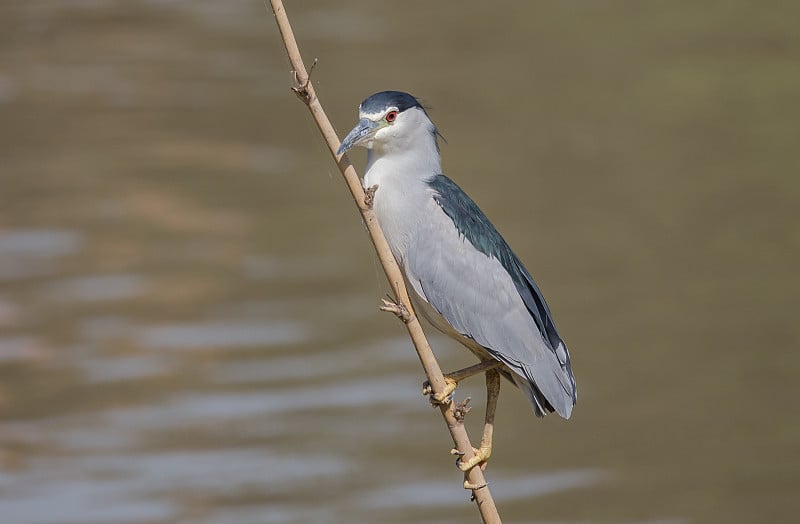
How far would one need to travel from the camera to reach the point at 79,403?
329 inches

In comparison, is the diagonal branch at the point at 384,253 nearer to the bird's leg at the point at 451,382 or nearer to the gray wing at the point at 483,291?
the bird's leg at the point at 451,382

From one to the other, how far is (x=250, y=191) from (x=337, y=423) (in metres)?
3.38

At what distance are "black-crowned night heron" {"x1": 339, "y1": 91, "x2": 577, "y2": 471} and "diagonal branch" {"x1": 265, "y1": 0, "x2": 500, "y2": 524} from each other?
0.23 m

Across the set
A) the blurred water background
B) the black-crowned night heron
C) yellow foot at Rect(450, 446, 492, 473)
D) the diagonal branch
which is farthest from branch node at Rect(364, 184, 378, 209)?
the blurred water background

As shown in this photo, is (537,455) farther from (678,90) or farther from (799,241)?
(678,90)

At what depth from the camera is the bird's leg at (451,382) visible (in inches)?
156

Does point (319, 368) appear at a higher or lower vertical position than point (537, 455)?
higher

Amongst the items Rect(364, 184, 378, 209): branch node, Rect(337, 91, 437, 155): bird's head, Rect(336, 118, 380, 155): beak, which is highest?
Rect(337, 91, 437, 155): bird's head

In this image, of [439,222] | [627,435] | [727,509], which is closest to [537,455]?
[627,435]

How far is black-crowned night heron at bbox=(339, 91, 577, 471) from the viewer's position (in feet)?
14.1

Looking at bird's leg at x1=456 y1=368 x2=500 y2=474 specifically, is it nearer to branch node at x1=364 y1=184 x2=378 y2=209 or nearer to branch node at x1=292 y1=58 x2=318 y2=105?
branch node at x1=364 y1=184 x2=378 y2=209

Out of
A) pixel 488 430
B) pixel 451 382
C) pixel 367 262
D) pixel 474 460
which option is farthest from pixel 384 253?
pixel 367 262

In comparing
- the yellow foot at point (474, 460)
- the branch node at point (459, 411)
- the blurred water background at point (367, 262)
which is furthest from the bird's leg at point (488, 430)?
the blurred water background at point (367, 262)

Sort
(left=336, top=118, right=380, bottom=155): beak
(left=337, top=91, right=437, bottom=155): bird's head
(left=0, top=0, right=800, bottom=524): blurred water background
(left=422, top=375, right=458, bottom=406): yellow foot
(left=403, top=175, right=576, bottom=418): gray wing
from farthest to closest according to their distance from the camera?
(left=0, top=0, right=800, bottom=524): blurred water background
(left=403, top=175, right=576, bottom=418): gray wing
(left=337, top=91, right=437, bottom=155): bird's head
(left=336, top=118, right=380, bottom=155): beak
(left=422, top=375, right=458, bottom=406): yellow foot
